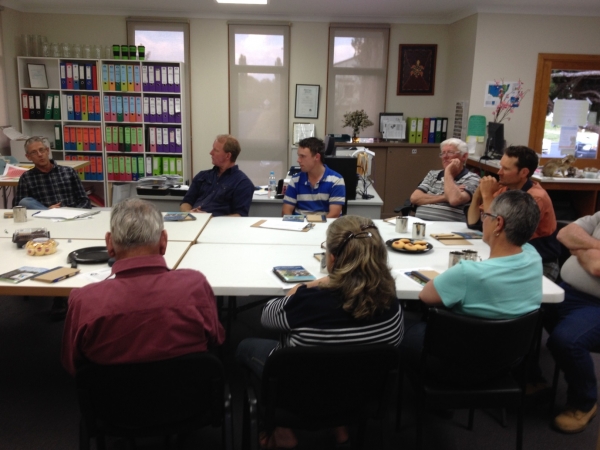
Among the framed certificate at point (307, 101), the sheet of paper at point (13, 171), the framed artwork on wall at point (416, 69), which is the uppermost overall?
the framed artwork on wall at point (416, 69)

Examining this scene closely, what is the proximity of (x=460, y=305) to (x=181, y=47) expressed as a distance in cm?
575

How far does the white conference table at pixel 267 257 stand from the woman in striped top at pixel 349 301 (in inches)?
17.5

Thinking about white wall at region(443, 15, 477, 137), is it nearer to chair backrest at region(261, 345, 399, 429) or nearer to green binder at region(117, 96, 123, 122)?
green binder at region(117, 96, 123, 122)

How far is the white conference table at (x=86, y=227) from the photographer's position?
279 centimetres

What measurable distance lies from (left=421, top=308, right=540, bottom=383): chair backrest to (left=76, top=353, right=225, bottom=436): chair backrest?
732 mm

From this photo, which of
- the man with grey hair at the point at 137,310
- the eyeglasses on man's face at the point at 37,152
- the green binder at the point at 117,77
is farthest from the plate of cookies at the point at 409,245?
the green binder at the point at 117,77

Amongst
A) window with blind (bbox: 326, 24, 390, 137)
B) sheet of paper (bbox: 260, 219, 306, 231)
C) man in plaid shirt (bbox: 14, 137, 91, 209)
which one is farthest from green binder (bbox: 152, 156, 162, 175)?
sheet of paper (bbox: 260, 219, 306, 231)

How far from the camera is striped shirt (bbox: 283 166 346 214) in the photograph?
3697mm

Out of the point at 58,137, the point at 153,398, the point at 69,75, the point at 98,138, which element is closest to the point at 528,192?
the point at 153,398

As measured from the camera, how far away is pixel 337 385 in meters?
1.53

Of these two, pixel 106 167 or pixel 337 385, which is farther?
pixel 106 167

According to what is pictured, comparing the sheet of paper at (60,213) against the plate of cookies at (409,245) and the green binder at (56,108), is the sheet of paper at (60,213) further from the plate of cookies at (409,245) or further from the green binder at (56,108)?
the green binder at (56,108)

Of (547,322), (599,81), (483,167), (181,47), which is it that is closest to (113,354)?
(547,322)

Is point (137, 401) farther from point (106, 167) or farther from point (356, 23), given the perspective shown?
point (356, 23)
